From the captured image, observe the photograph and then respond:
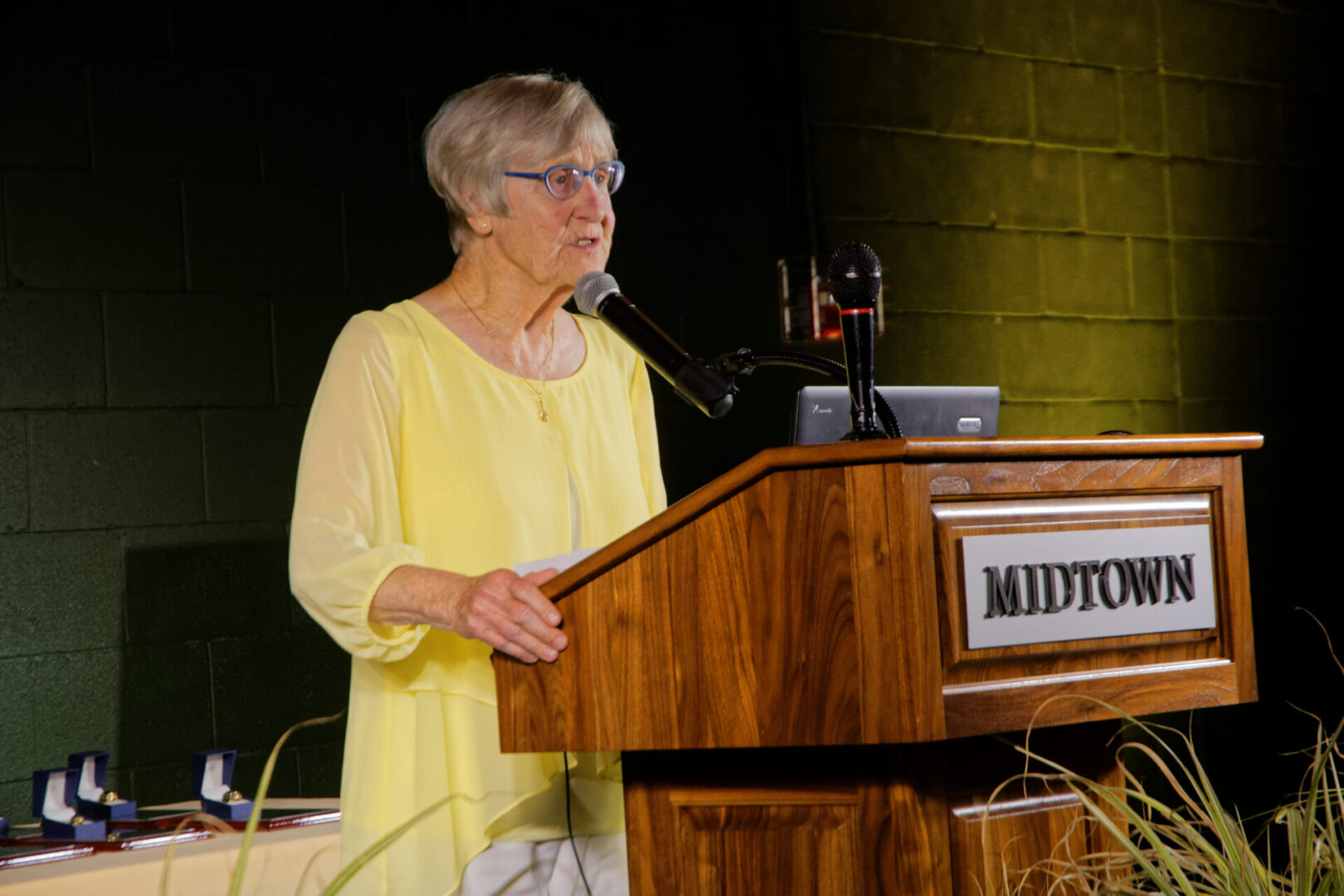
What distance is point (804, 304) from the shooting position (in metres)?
3.35

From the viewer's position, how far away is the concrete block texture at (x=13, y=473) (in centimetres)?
251

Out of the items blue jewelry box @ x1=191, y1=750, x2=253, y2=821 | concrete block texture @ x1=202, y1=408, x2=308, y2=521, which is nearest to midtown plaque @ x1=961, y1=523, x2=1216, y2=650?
blue jewelry box @ x1=191, y1=750, x2=253, y2=821

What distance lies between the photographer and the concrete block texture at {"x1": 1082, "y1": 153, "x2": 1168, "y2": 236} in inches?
154

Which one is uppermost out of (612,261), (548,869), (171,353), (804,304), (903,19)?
(903,19)

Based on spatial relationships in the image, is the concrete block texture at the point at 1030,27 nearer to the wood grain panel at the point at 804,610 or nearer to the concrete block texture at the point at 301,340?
the concrete block texture at the point at 301,340

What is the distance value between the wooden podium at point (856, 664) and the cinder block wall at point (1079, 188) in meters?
2.34

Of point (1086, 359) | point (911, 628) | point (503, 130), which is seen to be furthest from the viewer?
point (1086, 359)

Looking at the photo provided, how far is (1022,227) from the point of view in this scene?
3.81m

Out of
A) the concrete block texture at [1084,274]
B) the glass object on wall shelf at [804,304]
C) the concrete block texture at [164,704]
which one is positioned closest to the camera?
the concrete block texture at [164,704]

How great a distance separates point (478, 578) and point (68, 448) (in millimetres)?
1512

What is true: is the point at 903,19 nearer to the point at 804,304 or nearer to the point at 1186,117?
the point at 804,304

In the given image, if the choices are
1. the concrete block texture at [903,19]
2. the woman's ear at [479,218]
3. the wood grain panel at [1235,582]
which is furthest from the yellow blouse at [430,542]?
the concrete block texture at [903,19]

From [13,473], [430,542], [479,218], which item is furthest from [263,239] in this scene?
[430,542]

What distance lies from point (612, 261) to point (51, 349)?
119cm
